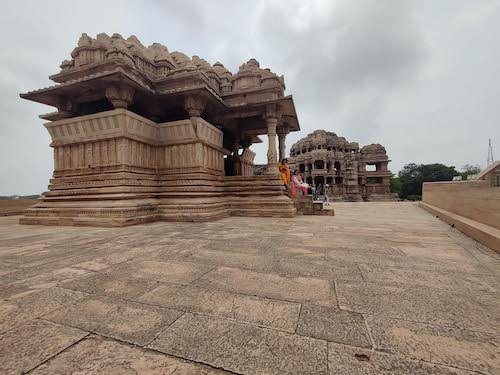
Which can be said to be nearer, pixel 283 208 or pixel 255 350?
pixel 255 350

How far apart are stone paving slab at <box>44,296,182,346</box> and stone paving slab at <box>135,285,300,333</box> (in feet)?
0.36

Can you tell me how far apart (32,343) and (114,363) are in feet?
1.79

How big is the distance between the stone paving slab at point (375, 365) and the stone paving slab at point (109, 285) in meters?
1.52

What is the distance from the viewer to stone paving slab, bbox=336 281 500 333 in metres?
1.42

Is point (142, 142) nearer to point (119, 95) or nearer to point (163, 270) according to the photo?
point (119, 95)

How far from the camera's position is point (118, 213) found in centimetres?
591

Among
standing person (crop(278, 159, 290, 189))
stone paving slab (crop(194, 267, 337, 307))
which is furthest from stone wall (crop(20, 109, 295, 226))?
stone paving slab (crop(194, 267, 337, 307))

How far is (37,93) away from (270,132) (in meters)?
7.85

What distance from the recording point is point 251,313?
4.95 feet

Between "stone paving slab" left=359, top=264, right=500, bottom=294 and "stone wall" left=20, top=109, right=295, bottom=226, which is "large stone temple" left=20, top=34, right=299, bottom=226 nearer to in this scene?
"stone wall" left=20, top=109, right=295, bottom=226

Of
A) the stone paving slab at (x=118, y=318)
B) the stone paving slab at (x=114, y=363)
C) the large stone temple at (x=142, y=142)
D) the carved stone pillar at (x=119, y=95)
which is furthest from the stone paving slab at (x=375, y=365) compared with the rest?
the carved stone pillar at (x=119, y=95)

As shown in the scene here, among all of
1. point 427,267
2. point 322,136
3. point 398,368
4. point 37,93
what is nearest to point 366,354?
point 398,368

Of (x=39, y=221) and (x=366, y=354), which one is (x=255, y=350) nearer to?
(x=366, y=354)

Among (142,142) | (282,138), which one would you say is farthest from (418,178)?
(142,142)
